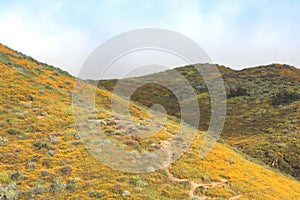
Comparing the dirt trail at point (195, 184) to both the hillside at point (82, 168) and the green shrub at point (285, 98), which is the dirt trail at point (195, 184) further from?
the green shrub at point (285, 98)

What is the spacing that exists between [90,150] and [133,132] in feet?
12.3

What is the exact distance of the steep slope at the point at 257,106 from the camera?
31284mm

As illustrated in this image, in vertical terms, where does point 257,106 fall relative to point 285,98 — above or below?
below

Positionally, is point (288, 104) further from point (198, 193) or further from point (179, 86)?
point (198, 193)

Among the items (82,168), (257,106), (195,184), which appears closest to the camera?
(195,184)

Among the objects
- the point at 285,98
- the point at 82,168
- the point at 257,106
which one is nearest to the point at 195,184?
the point at 82,168

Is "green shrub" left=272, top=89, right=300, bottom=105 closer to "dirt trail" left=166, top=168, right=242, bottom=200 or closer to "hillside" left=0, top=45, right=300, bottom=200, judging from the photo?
"hillside" left=0, top=45, right=300, bottom=200

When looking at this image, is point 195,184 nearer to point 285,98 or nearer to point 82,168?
point 82,168

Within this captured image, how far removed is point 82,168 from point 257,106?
38088 millimetres

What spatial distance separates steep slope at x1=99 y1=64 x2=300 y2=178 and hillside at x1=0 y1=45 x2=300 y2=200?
9.39 meters

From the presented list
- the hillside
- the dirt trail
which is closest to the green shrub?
the hillside

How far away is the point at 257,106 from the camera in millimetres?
49094

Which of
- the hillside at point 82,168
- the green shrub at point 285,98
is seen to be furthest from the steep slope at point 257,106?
the hillside at point 82,168

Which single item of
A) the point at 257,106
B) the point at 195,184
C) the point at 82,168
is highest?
the point at 257,106
